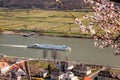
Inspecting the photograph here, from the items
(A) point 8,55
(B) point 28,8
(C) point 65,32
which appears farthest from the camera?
(B) point 28,8

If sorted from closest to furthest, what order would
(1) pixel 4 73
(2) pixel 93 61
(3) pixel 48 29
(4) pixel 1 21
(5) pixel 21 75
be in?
(5) pixel 21 75
(1) pixel 4 73
(2) pixel 93 61
(3) pixel 48 29
(4) pixel 1 21

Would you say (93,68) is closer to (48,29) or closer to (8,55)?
(8,55)

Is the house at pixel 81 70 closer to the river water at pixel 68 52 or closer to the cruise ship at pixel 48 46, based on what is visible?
the river water at pixel 68 52

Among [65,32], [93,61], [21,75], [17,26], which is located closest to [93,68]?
[93,61]

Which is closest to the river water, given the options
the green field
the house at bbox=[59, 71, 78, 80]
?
the green field

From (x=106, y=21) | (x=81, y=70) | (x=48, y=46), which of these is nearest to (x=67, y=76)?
(x=81, y=70)

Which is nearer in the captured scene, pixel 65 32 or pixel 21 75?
pixel 21 75

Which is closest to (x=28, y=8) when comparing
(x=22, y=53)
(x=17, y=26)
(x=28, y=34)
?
(x=17, y=26)
